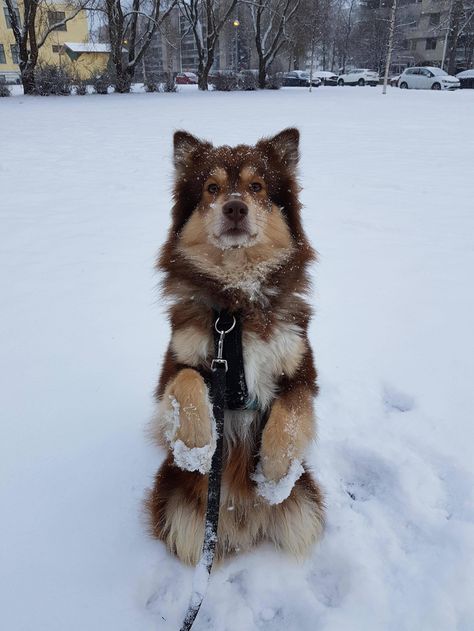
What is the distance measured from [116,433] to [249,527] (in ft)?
3.16

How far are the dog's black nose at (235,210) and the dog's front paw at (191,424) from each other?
74 cm

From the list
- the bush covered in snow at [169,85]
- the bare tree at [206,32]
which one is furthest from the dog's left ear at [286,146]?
the bare tree at [206,32]

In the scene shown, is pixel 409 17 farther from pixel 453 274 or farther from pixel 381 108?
pixel 453 274

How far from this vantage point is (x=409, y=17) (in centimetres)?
4600

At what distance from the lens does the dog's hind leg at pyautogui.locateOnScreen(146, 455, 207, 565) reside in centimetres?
189

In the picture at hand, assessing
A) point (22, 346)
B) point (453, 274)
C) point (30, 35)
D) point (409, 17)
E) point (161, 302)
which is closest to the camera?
point (161, 302)

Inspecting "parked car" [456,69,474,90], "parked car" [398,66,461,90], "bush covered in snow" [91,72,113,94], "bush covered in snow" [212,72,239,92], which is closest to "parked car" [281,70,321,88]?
"parked car" [398,66,461,90]

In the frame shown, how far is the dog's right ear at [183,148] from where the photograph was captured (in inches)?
94.5

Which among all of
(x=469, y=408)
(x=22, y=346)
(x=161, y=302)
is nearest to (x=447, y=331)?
(x=469, y=408)

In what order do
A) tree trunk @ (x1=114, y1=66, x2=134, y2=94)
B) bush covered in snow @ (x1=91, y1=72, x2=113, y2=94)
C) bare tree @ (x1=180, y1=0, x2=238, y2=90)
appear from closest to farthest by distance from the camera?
bush covered in snow @ (x1=91, y1=72, x2=113, y2=94) < tree trunk @ (x1=114, y1=66, x2=134, y2=94) < bare tree @ (x1=180, y1=0, x2=238, y2=90)

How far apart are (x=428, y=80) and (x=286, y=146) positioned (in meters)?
34.7

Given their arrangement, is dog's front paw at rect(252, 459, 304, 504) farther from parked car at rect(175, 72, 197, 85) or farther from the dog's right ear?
parked car at rect(175, 72, 197, 85)

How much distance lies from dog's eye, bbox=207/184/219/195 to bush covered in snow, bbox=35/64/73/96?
23.6 metres

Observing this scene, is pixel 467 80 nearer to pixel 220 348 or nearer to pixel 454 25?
Result: pixel 454 25
